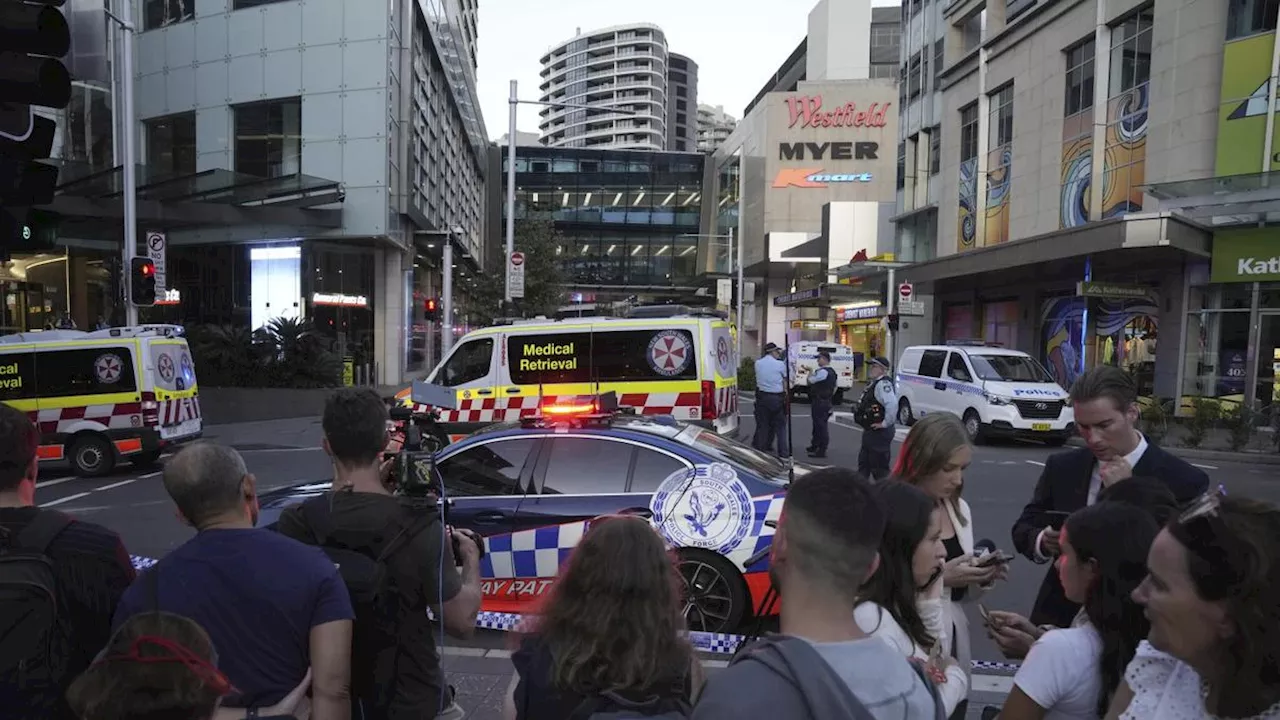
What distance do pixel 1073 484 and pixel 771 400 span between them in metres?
8.87

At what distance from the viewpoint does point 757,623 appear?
15.6 ft

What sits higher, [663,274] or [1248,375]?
[663,274]

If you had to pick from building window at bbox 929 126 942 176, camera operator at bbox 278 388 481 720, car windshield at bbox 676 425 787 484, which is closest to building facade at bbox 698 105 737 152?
building window at bbox 929 126 942 176

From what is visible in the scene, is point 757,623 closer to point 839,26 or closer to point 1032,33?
point 1032,33

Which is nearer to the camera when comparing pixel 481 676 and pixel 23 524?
Result: pixel 23 524

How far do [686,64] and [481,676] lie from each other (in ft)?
497

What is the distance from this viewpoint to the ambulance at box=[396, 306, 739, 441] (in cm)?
1072

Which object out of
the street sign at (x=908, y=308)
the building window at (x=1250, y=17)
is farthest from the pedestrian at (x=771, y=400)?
the building window at (x=1250, y=17)

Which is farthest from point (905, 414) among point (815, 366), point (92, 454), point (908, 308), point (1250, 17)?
point (92, 454)

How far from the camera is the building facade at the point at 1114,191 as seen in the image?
57.0ft

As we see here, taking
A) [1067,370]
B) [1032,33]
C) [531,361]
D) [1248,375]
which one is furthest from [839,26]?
[531,361]

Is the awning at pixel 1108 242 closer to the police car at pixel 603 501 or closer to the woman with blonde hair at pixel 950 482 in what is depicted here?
the police car at pixel 603 501

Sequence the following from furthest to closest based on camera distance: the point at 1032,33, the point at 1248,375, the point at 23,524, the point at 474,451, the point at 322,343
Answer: the point at 1032,33, the point at 322,343, the point at 1248,375, the point at 474,451, the point at 23,524

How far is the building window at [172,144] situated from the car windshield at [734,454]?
25.4 metres
